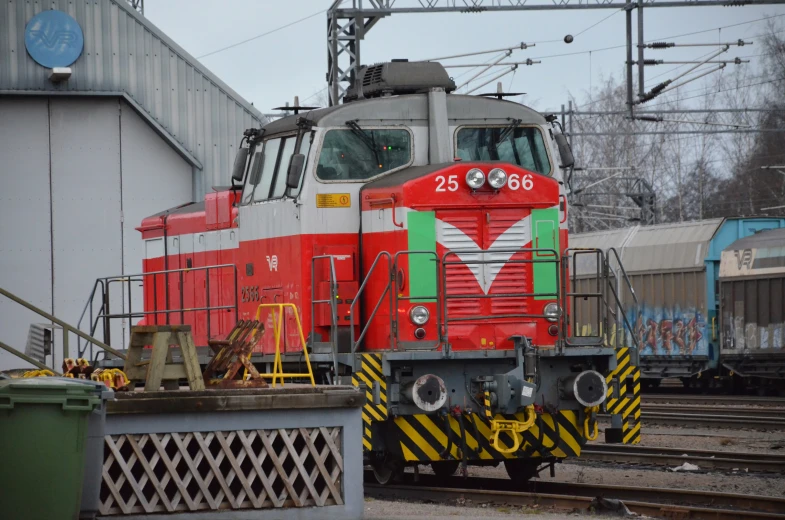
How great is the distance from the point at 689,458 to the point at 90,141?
1324 centimetres

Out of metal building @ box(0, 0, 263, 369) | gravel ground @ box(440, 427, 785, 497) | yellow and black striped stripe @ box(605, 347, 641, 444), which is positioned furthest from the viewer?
metal building @ box(0, 0, 263, 369)

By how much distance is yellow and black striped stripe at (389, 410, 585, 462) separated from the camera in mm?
11398

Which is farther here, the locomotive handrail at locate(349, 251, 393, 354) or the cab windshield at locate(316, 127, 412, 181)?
the cab windshield at locate(316, 127, 412, 181)

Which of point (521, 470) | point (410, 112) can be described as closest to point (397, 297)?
point (410, 112)

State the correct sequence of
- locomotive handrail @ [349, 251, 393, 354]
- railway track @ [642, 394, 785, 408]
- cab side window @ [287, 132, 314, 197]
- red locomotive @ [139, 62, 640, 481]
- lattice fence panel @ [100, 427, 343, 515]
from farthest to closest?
1. railway track @ [642, 394, 785, 408]
2. cab side window @ [287, 132, 314, 197]
3. red locomotive @ [139, 62, 640, 481]
4. locomotive handrail @ [349, 251, 393, 354]
5. lattice fence panel @ [100, 427, 343, 515]

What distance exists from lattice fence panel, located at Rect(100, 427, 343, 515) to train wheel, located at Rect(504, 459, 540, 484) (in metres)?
4.04

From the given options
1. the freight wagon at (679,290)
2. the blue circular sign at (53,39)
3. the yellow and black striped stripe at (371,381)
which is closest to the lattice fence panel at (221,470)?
the yellow and black striped stripe at (371,381)

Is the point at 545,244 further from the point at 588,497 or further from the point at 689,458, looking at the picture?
the point at 689,458

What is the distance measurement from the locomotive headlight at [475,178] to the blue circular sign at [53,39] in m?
12.5

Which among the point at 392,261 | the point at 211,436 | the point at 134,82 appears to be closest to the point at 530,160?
the point at 392,261

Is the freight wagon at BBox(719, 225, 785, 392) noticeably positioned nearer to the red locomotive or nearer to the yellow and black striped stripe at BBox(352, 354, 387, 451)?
the red locomotive

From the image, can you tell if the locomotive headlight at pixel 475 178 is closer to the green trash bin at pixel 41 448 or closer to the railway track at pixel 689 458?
the green trash bin at pixel 41 448

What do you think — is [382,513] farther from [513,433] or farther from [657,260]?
[657,260]

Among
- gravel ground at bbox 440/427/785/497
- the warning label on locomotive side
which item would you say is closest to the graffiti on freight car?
gravel ground at bbox 440/427/785/497
